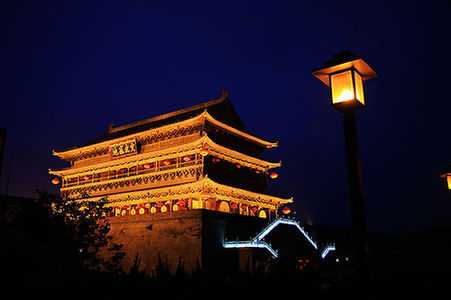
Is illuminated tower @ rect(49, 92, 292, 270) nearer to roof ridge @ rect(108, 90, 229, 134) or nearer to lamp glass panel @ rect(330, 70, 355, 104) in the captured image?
roof ridge @ rect(108, 90, 229, 134)

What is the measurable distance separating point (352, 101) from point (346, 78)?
35 cm

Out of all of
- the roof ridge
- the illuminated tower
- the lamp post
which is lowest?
the lamp post

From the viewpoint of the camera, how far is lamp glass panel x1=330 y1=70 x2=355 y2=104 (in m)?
Result: 5.14

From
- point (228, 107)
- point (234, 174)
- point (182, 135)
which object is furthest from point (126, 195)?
point (228, 107)

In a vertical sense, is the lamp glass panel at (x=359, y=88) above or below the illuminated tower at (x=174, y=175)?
below

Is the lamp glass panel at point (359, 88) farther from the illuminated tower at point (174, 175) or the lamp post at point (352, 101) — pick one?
the illuminated tower at point (174, 175)

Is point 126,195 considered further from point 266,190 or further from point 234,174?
point 266,190

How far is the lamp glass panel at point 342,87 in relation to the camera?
16.9 ft

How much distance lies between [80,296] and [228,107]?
2860 cm

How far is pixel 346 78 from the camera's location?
5230 mm

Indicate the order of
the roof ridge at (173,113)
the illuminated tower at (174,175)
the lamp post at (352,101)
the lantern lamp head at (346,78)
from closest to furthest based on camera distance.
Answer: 1. the lamp post at (352,101)
2. the lantern lamp head at (346,78)
3. the illuminated tower at (174,175)
4. the roof ridge at (173,113)

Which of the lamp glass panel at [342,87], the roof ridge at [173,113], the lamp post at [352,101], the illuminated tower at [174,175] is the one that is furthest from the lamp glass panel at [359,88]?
the roof ridge at [173,113]

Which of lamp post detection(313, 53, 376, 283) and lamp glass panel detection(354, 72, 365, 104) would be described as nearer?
lamp post detection(313, 53, 376, 283)

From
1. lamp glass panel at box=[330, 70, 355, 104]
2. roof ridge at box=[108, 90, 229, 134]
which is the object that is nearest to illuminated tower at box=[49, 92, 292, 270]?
roof ridge at box=[108, 90, 229, 134]
